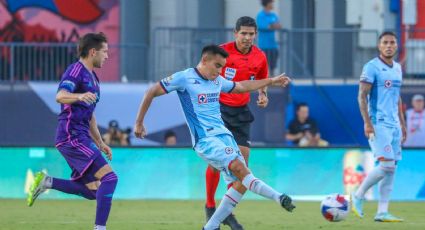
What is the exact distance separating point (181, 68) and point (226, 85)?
9.23 metres

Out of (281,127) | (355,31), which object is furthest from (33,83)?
(355,31)

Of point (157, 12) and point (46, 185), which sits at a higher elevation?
point (157, 12)

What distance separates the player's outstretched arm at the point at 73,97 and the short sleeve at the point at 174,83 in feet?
3.04

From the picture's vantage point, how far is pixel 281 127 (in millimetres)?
21344

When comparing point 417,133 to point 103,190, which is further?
point 417,133

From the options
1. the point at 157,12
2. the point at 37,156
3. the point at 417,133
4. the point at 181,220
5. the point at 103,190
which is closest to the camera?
the point at 103,190

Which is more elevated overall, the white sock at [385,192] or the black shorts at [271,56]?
the black shorts at [271,56]

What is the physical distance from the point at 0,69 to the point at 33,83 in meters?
0.77

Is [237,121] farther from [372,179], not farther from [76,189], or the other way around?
Answer: [372,179]

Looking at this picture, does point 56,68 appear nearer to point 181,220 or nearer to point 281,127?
point 281,127

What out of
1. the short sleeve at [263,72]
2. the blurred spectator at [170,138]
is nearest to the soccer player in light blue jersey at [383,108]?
the short sleeve at [263,72]

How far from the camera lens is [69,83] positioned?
37.6ft

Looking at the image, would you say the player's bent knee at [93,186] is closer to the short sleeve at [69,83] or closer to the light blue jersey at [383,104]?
the short sleeve at [69,83]

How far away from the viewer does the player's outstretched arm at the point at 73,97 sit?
11094 mm
